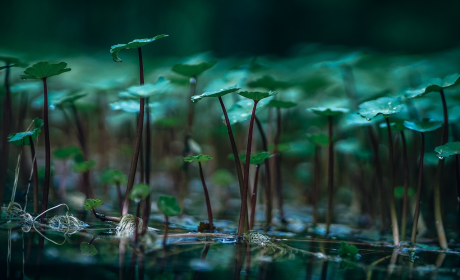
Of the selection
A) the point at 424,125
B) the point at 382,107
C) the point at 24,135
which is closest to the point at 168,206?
the point at 24,135

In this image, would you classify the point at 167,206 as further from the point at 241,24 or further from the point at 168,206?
the point at 241,24

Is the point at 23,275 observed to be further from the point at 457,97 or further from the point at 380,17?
the point at 380,17

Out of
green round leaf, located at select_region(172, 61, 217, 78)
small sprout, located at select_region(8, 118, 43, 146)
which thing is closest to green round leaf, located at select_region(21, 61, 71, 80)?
small sprout, located at select_region(8, 118, 43, 146)

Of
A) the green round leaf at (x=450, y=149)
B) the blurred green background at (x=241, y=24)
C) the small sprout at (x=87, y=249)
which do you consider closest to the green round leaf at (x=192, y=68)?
the small sprout at (x=87, y=249)

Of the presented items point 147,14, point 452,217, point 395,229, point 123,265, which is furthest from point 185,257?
point 147,14

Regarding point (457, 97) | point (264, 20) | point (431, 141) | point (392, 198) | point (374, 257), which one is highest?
point (264, 20)

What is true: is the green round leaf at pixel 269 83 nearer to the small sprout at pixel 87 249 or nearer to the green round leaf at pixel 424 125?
the green round leaf at pixel 424 125
